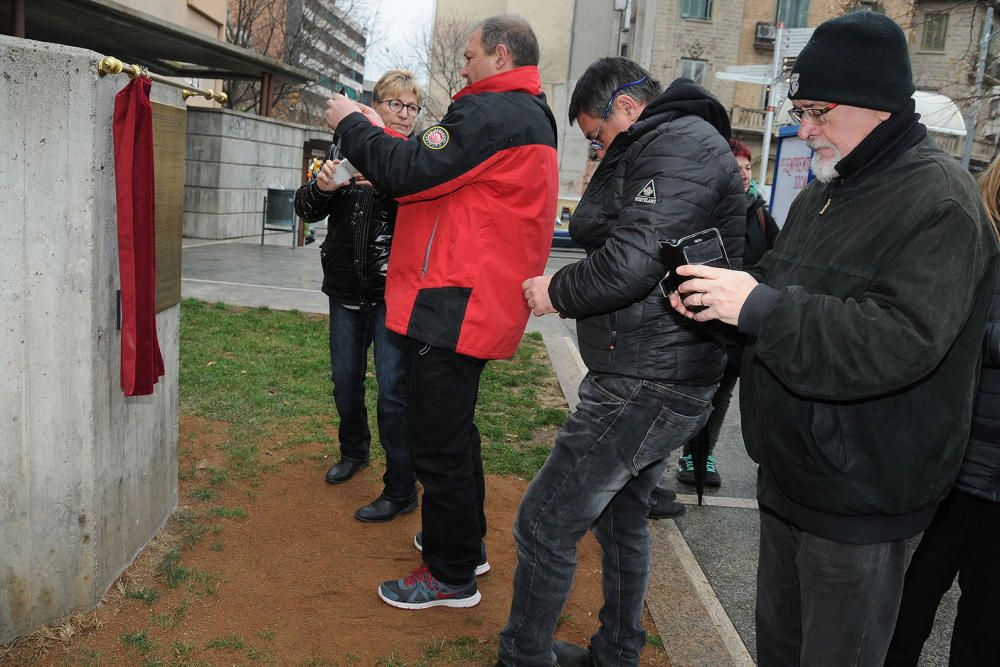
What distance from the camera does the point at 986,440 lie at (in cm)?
242

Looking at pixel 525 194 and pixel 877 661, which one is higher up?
pixel 525 194

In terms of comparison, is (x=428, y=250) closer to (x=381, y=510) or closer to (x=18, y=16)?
(x=381, y=510)

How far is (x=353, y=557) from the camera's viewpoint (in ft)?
12.2

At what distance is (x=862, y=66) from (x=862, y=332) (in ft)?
2.02

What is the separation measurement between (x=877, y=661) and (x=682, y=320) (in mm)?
1046

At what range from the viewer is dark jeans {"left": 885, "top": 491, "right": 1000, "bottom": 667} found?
2.47 m

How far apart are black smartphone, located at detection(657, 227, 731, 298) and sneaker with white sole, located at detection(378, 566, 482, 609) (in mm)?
1740

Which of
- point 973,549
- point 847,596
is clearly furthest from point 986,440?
point 847,596

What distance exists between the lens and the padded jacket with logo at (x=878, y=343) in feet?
5.61

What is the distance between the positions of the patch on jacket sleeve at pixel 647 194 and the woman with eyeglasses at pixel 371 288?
1.72 metres

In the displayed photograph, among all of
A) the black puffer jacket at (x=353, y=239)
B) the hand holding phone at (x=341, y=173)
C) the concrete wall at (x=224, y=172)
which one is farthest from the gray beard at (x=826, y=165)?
the concrete wall at (x=224, y=172)

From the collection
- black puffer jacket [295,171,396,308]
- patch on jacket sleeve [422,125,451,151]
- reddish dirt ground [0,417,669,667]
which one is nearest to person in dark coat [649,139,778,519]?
reddish dirt ground [0,417,669,667]

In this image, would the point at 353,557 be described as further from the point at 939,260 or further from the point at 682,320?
the point at 939,260

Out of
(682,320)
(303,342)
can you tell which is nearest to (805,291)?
(682,320)
